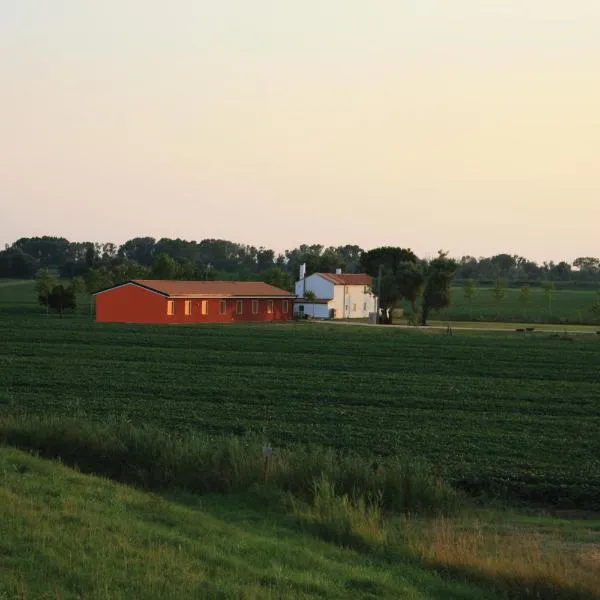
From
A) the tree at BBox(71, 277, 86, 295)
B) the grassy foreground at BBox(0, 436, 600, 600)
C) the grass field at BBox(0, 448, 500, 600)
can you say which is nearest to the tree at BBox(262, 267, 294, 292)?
the tree at BBox(71, 277, 86, 295)

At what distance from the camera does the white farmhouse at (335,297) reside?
84000mm

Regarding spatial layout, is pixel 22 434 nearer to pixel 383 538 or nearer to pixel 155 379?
pixel 383 538

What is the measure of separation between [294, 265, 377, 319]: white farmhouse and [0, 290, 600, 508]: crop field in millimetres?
31553

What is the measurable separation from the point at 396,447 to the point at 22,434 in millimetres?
7603

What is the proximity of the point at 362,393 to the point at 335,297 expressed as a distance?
56427mm

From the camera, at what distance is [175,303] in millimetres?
67062

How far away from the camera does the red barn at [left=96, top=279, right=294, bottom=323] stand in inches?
2618

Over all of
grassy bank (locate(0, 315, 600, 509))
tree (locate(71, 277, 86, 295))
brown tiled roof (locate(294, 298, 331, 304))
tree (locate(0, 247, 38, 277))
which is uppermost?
tree (locate(0, 247, 38, 277))

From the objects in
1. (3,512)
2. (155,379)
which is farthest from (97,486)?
(155,379)

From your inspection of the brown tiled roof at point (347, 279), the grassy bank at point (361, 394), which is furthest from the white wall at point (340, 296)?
the grassy bank at point (361, 394)

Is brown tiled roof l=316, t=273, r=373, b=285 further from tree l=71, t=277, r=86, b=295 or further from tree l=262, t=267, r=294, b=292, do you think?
tree l=71, t=277, r=86, b=295

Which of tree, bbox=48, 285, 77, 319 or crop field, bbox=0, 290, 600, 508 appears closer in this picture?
crop field, bbox=0, 290, 600, 508

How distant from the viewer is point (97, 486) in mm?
13328

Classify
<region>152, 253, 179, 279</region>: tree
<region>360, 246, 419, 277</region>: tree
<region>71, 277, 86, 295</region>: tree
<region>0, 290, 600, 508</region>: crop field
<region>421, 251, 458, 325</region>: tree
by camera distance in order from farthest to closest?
<region>360, 246, 419, 277</region>: tree
<region>152, 253, 179, 279</region>: tree
<region>71, 277, 86, 295</region>: tree
<region>421, 251, 458, 325</region>: tree
<region>0, 290, 600, 508</region>: crop field
